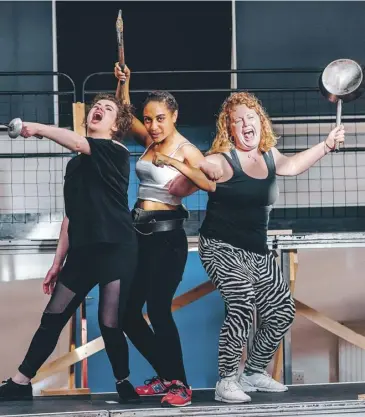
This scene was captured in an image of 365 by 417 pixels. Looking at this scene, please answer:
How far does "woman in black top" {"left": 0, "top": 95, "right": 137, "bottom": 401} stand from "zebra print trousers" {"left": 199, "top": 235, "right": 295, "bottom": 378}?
42 centimetres

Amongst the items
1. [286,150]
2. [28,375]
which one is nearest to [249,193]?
[28,375]

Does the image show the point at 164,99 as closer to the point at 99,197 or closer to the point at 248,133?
the point at 248,133

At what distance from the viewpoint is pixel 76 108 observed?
598 centimetres

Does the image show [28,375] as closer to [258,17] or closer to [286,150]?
[286,150]

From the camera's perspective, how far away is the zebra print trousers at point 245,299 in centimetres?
443

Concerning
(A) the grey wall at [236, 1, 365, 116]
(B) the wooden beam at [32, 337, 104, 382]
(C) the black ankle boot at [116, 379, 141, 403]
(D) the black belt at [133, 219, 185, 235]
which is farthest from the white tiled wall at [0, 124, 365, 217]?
(C) the black ankle boot at [116, 379, 141, 403]

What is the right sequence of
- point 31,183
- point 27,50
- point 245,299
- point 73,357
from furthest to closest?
point 27,50, point 31,183, point 73,357, point 245,299

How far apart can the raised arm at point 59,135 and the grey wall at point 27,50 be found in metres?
3.63

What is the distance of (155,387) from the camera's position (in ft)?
15.5

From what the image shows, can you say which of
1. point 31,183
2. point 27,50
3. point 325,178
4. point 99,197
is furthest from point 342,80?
point 27,50

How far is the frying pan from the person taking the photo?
4.72 meters

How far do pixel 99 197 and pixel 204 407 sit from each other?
3.52 feet

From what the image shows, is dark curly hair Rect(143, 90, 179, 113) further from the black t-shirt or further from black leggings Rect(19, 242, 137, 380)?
black leggings Rect(19, 242, 137, 380)

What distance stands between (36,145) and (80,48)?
0.93m
